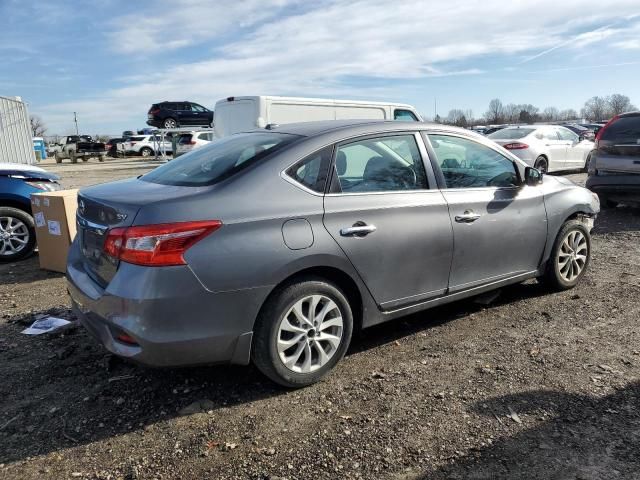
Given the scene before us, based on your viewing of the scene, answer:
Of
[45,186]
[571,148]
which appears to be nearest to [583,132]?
[571,148]

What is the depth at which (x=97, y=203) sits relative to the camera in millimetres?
3162

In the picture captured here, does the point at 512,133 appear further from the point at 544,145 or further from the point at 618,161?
the point at 618,161

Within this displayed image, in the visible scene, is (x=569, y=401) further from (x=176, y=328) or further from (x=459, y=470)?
(x=176, y=328)

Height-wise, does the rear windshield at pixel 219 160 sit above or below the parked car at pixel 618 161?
above

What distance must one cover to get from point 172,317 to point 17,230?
4951 mm

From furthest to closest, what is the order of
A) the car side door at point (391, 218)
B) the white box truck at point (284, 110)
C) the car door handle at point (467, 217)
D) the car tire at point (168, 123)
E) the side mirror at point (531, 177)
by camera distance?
1. the car tire at point (168, 123)
2. the white box truck at point (284, 110)
3. the side mirror at point (531, 177)
4. the car door handle at point (467, 217)
5. the car side door at point (391, 218)

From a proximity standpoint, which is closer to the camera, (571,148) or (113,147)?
(571,148)

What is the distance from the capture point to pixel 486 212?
4109 millimetres

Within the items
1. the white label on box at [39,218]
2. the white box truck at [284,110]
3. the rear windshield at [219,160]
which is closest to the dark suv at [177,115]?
the white box truck at [284,110]

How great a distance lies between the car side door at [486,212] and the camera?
3.96 m

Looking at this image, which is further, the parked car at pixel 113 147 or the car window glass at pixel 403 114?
the parked car at pixel 113 147

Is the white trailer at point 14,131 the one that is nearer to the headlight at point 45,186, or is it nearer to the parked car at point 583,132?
the headlight at point 45,186

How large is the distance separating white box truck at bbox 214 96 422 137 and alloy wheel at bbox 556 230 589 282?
5052mm

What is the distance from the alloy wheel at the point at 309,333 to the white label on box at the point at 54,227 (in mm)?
3895
